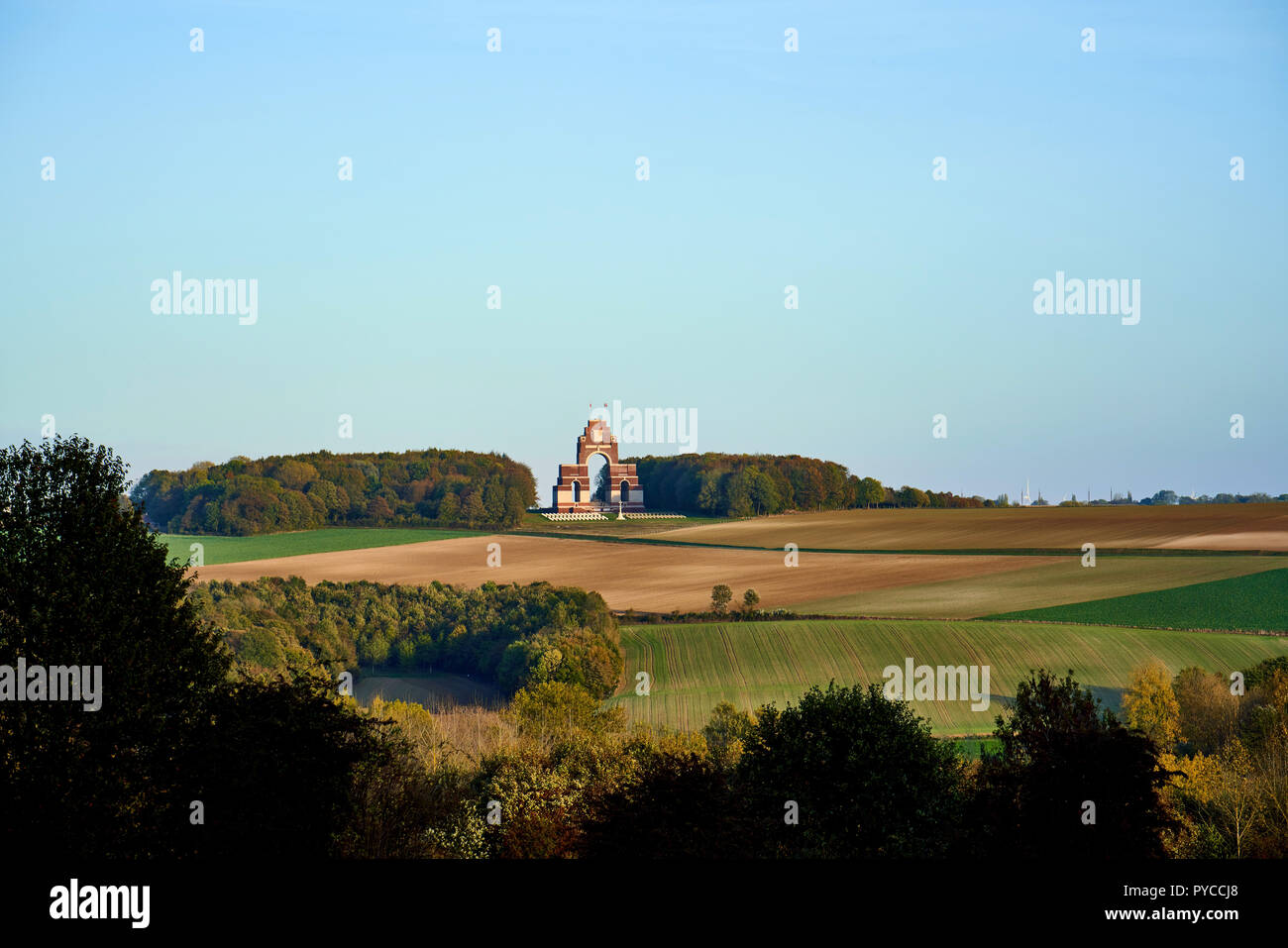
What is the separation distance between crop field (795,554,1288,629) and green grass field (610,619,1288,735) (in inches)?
140

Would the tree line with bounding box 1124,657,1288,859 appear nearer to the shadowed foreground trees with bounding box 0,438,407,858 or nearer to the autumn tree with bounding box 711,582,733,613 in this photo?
the shadowed foreground trees with bounding box 0,438,407,858

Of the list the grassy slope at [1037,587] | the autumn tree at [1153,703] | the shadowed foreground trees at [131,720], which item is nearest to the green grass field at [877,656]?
the autumn tree at [1153,703]

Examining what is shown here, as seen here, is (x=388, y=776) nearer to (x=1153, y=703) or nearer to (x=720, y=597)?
(x=1153, y=703)

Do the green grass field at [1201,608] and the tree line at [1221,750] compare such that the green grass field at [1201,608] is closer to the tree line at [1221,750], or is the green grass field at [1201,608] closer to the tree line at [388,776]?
the tree line at [1221,750]

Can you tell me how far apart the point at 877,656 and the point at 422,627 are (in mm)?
33510

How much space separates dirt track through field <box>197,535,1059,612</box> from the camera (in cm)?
7831

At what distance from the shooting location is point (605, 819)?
77.6 ft

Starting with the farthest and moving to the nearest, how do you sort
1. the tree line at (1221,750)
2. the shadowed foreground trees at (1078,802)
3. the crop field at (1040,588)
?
the crop field at (1040,588), the tree line at (1221,750), the shadowed foreground trees at (1078,802)

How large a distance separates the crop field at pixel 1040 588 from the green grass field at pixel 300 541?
167 ft

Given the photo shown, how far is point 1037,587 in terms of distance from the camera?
7338cm

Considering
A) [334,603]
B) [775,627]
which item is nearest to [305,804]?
[775,627]

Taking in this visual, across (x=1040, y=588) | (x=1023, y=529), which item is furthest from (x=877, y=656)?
(x=1023, y=529)

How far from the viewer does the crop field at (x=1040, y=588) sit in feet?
228
